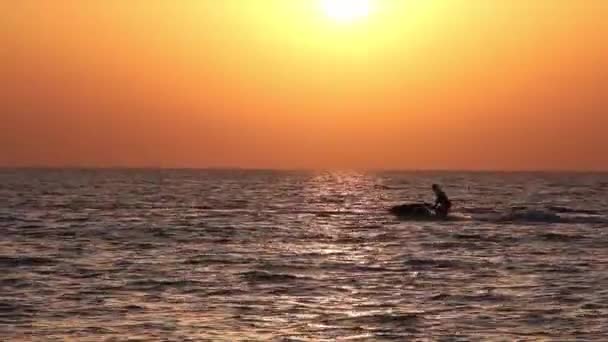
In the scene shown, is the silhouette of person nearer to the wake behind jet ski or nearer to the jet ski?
the wake behind jet ski

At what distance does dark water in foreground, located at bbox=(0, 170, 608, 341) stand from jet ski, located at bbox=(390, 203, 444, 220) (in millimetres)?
1792

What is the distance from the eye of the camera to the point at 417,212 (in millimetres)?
57781

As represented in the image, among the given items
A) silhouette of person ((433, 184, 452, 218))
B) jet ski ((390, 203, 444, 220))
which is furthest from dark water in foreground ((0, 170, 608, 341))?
jet ski ((390, 203, 444, 220))

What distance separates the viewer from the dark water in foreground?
23062 mm

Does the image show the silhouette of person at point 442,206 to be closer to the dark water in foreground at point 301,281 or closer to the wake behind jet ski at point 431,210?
the wake behind jet ski at point 431,210

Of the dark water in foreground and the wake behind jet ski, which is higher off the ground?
the wake behind jet ski

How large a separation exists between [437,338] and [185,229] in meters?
30.4

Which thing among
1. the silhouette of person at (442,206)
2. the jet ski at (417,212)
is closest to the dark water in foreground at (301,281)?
the silhouette of person at (442,206)

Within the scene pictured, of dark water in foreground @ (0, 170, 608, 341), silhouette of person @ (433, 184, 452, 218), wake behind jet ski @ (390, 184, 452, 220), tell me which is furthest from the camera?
wake behind jet ski @ (390, 184, 452, 220)

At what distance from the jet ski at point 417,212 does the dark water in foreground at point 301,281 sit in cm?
179

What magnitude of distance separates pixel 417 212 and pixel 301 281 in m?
27.4

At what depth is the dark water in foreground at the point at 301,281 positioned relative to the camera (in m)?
23.1

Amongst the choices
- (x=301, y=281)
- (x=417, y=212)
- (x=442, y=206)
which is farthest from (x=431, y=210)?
(x=301, y=281)

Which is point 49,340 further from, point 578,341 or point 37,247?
point 37,247
